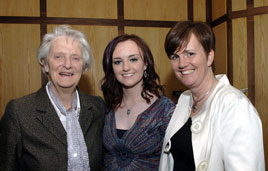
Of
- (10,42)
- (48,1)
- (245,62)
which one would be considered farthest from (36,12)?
(245,62)

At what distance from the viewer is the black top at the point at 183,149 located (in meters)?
1.51

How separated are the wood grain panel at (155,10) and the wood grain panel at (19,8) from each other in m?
1.39

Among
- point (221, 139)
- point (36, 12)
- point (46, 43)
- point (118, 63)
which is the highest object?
point (36, 12)

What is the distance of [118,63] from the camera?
2156 mm

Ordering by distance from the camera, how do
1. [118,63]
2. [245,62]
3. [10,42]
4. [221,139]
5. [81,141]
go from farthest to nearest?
1. [10,42]
2. [245,62]
3. [118,63]
4. [81,141]
5. [221,139]

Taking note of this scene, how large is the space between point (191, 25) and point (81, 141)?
1164 mm

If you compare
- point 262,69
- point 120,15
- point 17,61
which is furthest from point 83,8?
point 262,69

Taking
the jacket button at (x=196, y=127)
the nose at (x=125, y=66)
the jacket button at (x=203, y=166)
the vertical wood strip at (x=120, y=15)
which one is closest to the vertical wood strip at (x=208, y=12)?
the vertical wood strip at (x=120, y=15)

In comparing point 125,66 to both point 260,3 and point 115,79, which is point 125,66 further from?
point 260,3

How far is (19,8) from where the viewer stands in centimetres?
361

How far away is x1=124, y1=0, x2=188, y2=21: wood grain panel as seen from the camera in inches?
153

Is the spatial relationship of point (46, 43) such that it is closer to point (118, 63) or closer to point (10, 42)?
point (118, 63)

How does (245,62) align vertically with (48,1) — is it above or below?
below

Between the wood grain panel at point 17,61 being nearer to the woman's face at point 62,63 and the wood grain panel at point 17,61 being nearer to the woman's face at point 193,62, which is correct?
the woman's face at point 62,63
